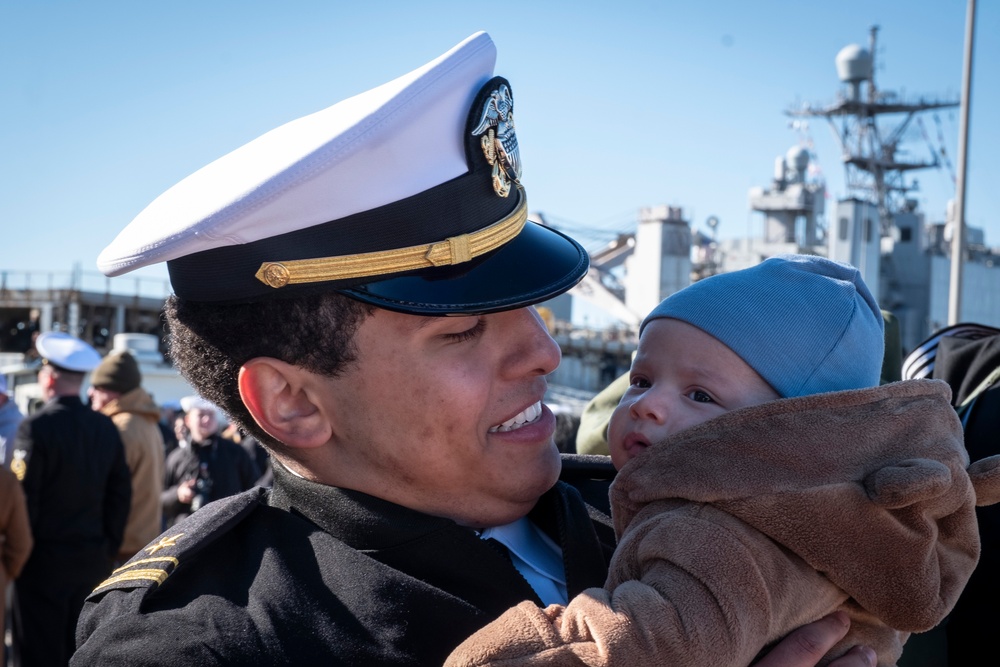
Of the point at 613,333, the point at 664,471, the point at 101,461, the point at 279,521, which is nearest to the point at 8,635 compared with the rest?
the point at 101,461

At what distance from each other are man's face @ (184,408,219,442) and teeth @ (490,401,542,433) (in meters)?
5.97

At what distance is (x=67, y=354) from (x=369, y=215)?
5398mm

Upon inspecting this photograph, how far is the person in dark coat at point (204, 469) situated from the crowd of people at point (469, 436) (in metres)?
5.69

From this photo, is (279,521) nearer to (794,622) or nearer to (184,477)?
(794,622)

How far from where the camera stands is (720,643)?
1.43m

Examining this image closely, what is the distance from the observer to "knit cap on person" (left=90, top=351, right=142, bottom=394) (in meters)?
7.22

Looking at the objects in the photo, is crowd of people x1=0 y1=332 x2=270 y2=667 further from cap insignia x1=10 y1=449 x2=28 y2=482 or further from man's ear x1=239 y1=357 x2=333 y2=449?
man's ear x1=239 y1=357 x2=333 y2=449

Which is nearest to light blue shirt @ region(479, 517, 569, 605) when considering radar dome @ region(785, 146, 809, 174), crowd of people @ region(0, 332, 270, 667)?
crowd of people @ region(0, 332, 270, 667)

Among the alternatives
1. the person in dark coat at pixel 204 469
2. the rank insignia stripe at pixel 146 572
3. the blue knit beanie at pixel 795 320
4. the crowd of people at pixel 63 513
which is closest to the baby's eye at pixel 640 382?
the blue knit beanie at pixel 795 320

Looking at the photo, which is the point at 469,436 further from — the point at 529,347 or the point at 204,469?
the point at 204,469

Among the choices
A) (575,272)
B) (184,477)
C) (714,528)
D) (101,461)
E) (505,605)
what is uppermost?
(575,272)

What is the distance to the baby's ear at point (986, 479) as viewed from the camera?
1779 millimetres

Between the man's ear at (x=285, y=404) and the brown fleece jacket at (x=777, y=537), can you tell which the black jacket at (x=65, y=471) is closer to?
the man's ear at (x=285, y=404)

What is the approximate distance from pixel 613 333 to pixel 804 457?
136 ft
